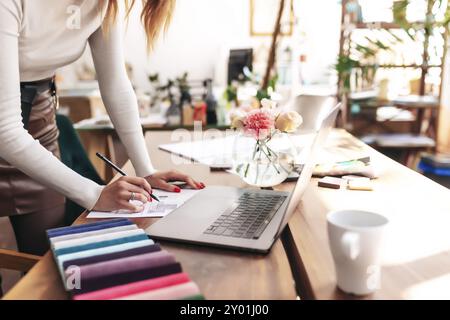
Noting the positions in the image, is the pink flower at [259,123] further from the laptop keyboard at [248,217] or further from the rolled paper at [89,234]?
the rolled paper at [89,234]

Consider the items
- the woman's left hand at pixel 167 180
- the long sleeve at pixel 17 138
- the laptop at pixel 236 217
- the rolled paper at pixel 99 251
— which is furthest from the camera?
the woman's left hand at pixel 167 180

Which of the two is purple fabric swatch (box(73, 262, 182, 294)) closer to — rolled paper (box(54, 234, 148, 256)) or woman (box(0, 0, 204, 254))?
rolled paper (box(54, 234, 148, 256))

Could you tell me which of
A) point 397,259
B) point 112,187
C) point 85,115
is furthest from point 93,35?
point 85,115

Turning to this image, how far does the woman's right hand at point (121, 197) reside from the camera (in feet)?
3.11

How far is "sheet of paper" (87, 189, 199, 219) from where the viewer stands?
0.94m

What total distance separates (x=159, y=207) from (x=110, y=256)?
32cm

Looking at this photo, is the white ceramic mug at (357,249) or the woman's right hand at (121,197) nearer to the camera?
the white ceramic mug at (357,249)

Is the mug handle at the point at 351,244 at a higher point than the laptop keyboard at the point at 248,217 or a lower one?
higher

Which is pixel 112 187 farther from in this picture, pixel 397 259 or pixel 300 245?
pixel 397 259

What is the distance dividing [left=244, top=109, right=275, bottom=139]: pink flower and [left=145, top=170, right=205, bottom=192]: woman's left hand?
0.19 meters

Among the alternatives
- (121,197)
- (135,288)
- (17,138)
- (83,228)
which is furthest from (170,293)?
(17,138)

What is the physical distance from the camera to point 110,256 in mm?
674

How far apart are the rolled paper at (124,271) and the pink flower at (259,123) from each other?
557mm

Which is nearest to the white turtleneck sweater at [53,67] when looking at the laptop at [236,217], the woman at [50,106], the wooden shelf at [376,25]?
the woman at [50,106]
